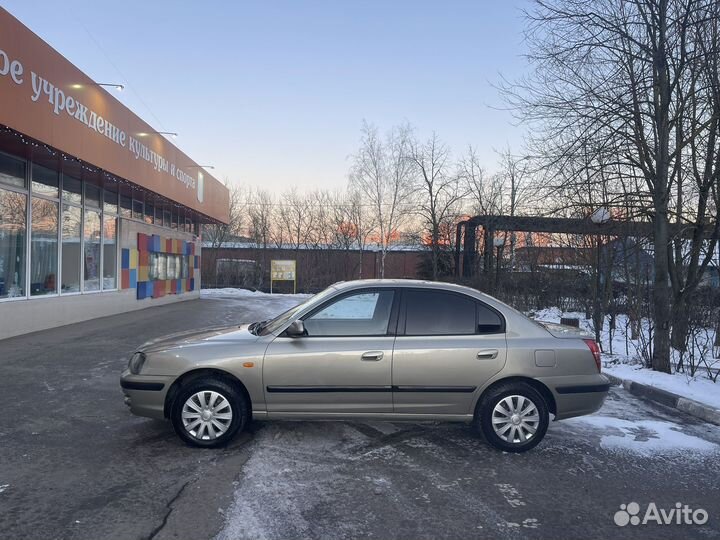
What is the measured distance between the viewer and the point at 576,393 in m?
4.95

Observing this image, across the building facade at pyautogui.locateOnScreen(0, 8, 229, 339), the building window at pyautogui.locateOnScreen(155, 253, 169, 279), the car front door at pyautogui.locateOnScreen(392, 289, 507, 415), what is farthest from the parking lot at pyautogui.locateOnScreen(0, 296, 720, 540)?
the building window at pyautogui.locateOnScreen(155, 253, 169, 279)

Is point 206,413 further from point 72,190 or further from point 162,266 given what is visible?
point 162,266

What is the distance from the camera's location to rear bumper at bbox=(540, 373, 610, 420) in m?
4.93

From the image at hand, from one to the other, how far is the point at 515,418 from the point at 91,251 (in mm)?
13753

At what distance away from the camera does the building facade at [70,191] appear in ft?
30.5

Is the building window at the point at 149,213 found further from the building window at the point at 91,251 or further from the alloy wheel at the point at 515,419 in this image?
the alloy wheel at the point at 515,419

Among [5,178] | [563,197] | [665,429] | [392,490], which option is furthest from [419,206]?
[392,490]

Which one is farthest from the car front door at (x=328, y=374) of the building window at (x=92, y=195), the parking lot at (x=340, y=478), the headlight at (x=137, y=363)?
the building window at (x=92, y=195)

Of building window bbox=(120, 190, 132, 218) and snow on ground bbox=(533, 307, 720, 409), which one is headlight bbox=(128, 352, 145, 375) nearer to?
snow on ground bbox=(533, 307, 720, 409)

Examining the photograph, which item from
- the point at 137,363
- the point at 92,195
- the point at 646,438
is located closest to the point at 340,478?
the point at 137,363

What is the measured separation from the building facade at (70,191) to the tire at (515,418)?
855cm

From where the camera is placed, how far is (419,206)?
1069 inches

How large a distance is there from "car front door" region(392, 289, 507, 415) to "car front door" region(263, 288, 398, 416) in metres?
0.14

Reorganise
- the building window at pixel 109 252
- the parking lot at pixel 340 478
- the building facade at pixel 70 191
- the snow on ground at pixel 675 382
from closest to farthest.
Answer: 1. the parking lot at pixel 340 478
2. the snow on ground at pixel 675 382
3. the building facade at pixel 70 191
4. the building window at pixel 109 252
